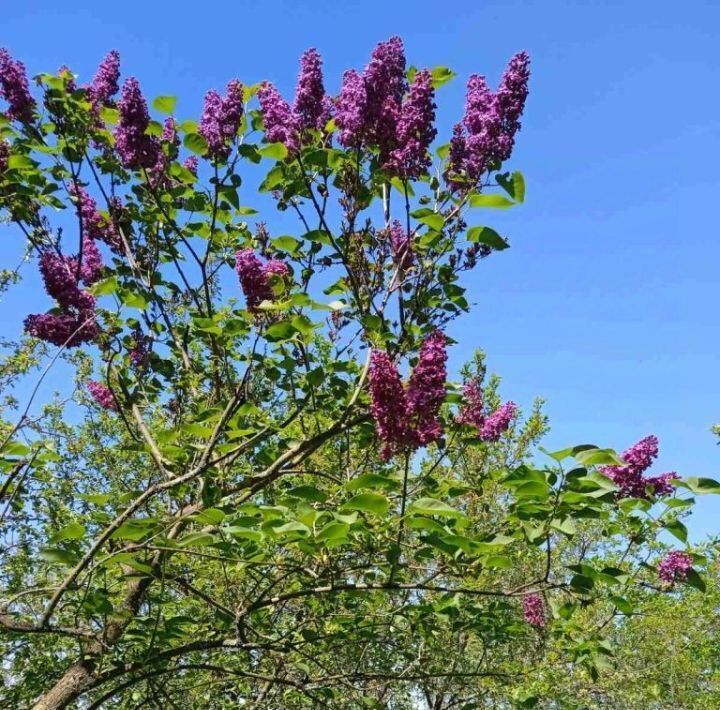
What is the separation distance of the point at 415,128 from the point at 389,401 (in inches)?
45.8

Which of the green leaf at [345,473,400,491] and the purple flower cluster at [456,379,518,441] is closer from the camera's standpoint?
the green leaf at [345,473,400,491]

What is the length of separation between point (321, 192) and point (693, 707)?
612 inches

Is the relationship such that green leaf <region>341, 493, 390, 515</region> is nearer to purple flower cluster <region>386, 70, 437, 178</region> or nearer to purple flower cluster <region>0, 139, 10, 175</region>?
purple flower cluster <region>386, 70, 437, 178</region>

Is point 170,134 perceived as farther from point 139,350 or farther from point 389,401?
point 389,401

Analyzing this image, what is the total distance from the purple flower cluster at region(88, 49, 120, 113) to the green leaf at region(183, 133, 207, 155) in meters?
0.57

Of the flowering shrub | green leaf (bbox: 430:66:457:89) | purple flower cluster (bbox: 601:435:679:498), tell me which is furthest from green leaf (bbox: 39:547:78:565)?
green leaf (bbox: 430:66:457:89)

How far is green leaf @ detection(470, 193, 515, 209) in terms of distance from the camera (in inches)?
93.8

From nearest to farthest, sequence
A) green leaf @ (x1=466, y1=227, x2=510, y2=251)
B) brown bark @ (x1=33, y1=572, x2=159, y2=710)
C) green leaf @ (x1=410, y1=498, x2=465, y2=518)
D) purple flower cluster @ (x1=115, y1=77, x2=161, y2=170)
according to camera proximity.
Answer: green leaf @ (x1=410, y1=498, x2=465, y2=518), green leaf @ (x1=466, y1=227, x2=510, y2=251), purple flower cluster @ (x1=115, y1=77, x2=161, y2=170), brown bark @ (x1=33, y1=572, x2=159, y2=710)

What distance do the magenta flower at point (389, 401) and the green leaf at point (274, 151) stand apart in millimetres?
1136

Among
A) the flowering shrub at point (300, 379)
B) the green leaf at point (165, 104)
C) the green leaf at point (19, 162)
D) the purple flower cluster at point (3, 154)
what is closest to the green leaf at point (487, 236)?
the flowering shrub at point (300, 379)

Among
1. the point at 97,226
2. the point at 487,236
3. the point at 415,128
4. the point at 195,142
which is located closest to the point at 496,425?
the point at 487,236

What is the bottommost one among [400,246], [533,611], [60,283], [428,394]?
[428,394]

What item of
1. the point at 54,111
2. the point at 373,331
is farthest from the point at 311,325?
the point at 54,111

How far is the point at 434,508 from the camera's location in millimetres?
1695
